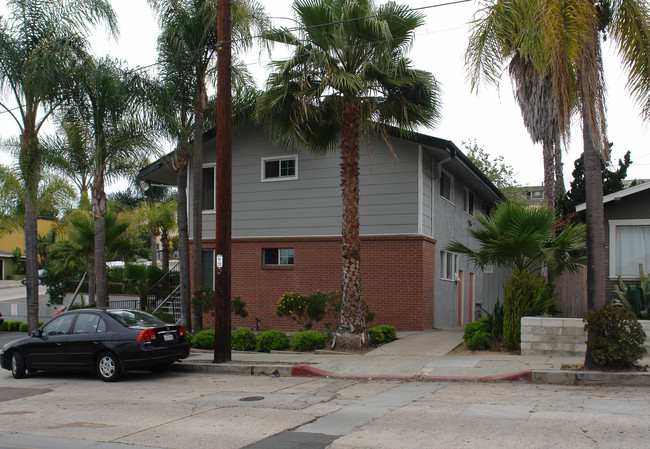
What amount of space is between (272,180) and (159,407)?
1147 centimetres

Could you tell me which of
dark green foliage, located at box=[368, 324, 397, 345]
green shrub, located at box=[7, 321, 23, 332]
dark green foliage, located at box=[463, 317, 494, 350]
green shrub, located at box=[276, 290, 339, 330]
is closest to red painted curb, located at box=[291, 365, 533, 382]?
dark green foliage, located at box=[463, 317, 494, 350]

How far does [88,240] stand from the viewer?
22812mm

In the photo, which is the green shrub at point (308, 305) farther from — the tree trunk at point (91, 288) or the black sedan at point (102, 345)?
the tree trunk at point (91, 288)

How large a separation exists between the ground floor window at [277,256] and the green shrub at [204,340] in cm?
420

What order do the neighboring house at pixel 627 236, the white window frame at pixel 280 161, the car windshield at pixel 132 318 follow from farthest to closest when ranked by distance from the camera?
the white window frame at pixel 280 161, the neighboring house at pixel 627 236, the car windshield at pixel 132 318

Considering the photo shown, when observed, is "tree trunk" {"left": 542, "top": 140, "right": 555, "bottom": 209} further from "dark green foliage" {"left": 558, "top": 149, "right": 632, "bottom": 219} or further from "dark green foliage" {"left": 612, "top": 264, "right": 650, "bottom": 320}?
"dark green foliage" {"left": 612, "top": 264, "right": 650, "bottom": 320}

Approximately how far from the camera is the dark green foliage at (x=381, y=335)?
582 inches

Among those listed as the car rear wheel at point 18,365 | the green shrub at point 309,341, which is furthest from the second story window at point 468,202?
the car rear wheel at point 18,365

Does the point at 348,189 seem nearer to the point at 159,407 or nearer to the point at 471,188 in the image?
the point at 159,407

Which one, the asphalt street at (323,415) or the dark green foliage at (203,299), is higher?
the dark green foliage at (203,299)

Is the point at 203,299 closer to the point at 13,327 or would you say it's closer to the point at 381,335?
the point at 381,335

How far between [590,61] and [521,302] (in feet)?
17.4

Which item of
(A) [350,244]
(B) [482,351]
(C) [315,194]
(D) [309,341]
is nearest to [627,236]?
(B) [482,351]

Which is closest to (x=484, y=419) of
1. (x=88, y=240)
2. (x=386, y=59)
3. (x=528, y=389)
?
(x=528, y=389)
